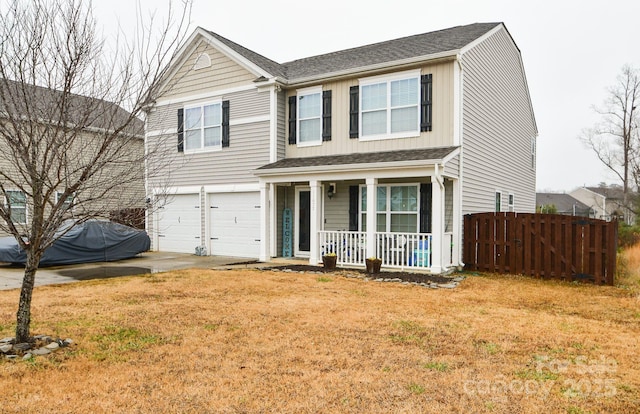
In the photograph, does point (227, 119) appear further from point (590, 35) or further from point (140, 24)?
point (590, 35)

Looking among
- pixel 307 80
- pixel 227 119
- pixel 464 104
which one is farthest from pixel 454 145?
pixel 227 119

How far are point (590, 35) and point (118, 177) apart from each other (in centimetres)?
2720

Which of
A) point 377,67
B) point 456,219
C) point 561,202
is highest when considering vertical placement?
point 377,67

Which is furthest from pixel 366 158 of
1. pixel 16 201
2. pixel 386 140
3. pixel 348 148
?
pixel 16 201

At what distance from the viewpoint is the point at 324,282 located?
9.26 metres

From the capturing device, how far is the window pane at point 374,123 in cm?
1175

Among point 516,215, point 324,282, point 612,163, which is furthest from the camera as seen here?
point 612,163

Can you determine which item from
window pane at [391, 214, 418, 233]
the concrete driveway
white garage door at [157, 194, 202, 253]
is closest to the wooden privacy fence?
window pane at [391, 214, 418, 233]

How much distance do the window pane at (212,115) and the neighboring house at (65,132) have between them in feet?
29.9

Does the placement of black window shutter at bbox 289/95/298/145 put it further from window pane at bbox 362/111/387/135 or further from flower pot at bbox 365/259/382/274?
flower pot at bbox 365/259/382/274

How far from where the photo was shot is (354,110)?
1216cm

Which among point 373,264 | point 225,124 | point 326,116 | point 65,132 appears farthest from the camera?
point 225,124

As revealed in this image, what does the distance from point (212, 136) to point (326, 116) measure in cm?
411

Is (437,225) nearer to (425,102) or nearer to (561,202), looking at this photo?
(425,102)
